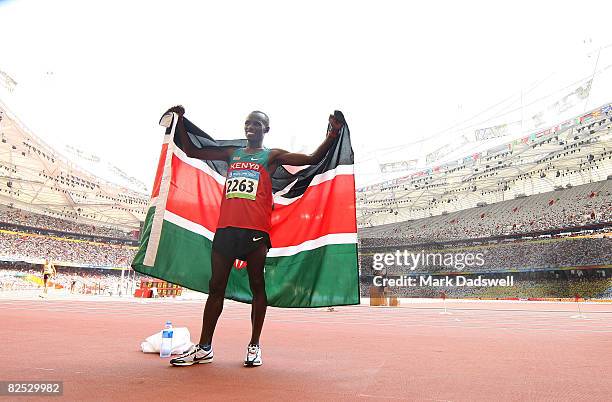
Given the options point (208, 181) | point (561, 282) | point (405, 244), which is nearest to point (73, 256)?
point (405, 244)

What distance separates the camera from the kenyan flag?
3.79 meters

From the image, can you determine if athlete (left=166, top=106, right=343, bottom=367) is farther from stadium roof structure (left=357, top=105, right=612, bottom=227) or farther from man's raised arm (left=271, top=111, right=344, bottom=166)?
stadium roof structure (left=357, top=105, right=612, bottom=227)

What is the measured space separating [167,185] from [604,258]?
41.8 meters

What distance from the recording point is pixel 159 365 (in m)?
3.37

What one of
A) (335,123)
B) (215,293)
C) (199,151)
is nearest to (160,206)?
(199,151)

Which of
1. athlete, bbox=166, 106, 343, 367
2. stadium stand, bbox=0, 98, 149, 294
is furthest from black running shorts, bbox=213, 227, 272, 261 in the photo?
stadium stand, bbox=0, 98, 149, 294

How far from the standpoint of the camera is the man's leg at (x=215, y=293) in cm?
347

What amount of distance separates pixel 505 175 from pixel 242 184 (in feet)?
153

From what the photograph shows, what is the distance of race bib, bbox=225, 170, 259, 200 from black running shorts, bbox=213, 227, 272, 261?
26 cm

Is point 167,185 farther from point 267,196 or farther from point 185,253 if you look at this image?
point 267,196

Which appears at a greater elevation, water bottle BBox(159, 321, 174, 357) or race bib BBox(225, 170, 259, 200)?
race bib BBox(225, 170, 259, 200)

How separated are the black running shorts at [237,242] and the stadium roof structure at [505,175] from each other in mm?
41602

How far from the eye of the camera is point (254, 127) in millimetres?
3881

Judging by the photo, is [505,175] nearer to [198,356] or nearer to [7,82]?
[7,82]
